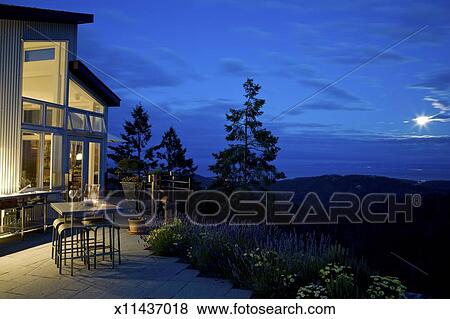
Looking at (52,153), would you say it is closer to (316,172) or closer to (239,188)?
(239,188)

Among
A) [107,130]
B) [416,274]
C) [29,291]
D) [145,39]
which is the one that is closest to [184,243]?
[29,291]

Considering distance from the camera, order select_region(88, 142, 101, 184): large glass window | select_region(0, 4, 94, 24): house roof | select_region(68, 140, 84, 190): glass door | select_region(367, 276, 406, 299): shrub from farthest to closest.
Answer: select_region(88, 142, 101, 184): large glass window, select_region(68, 140, 84, 190): glass door, select_region(0, 4, 94, 24): house roof, select_region(367, 276, 406, 299): shrub

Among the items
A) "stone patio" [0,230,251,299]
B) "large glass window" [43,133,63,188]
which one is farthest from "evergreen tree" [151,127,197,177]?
"stone patio" [0,230,251,299]

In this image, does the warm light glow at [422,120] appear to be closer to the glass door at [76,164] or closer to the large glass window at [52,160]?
the large glass window at [52,160]

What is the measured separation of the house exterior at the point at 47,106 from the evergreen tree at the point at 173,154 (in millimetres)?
8535

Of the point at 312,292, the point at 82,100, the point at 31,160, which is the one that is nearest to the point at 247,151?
the point at 82,100

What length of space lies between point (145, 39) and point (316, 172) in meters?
5.61

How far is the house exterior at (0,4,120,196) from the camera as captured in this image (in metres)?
8.38

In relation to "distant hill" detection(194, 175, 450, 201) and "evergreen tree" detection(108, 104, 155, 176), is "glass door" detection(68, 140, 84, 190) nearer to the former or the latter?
"distant hill" detection(194, 175, 450, 201)

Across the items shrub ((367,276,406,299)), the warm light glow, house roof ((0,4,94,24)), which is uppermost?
house roof ((0,4,94,24))

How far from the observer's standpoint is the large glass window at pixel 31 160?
876cm

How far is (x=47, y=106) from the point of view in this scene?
941cm

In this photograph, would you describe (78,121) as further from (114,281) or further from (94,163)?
(114,281)

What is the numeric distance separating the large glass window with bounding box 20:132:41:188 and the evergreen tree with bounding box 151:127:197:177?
37.8 ft
